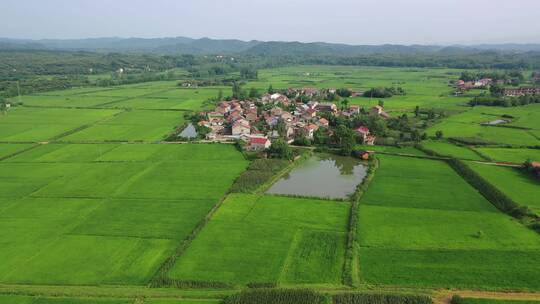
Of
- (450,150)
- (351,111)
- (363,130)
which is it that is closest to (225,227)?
(363,130)

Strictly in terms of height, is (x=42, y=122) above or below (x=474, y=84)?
below

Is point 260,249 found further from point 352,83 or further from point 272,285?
point 352,83

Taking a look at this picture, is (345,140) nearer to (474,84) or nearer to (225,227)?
→ (225,227)

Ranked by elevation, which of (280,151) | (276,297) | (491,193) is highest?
(280,151)

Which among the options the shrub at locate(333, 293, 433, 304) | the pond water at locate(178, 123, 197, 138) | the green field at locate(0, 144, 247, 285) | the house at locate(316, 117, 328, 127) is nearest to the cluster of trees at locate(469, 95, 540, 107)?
the house at locate(316, 117, 328, 127)

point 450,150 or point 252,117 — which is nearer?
point 450,150

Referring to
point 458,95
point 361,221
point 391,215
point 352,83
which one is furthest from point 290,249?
point 352,83

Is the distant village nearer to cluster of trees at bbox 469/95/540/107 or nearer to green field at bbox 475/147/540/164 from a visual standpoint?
cluster of trees at bbox 469/95/540/107

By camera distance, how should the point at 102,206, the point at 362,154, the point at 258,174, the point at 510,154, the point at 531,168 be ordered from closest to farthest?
the point at 102,206
the point at 531,168
the point at 258,174
the point at 510,154
the point at 362,154
